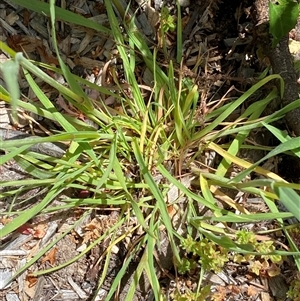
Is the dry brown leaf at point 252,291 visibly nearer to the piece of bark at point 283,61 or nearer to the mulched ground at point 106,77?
the mulched ground at point 106,77

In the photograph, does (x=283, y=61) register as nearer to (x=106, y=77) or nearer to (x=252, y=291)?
(x=106, y=77)

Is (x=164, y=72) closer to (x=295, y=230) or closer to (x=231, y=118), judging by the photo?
(x=231, y=118)

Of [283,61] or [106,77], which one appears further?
[106,77]

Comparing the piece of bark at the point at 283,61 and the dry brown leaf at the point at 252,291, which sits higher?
the piece of bark at the point at 283,61

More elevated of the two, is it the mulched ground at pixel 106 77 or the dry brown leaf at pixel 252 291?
the mulched ground at pixel 106 77

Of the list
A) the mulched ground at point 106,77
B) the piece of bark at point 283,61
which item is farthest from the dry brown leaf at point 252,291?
the piece of bark at point 283,61

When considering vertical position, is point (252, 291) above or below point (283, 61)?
below

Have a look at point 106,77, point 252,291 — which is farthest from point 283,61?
point 252,291

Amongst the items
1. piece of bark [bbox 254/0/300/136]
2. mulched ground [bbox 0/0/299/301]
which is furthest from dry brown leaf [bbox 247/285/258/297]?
piece of bark [bbox 254/0/300/136]
